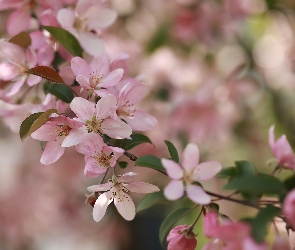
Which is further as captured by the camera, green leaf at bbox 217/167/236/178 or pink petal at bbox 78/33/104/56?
pink petal at bbox 78/33/104/56

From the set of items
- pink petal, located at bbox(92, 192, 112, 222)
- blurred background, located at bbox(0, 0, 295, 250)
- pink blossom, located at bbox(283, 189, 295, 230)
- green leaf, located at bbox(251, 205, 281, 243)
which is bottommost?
blurred background, located at bbox(0, 0, 295, 250)

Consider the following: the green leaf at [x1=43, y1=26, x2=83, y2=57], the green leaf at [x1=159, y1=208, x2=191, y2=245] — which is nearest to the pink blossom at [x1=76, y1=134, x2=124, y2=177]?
the green leaf at [x1=159, y1=208, x2=191, y2=245]

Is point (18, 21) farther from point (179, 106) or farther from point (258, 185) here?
point (179, 106)

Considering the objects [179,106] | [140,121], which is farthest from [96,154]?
[179,106]

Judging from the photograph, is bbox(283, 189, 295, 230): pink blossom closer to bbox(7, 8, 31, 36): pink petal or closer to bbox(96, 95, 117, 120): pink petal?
bbox(96, 95, 117, 120): pink petal

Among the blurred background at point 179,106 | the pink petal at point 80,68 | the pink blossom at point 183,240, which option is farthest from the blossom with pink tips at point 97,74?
the blurred background at point 179,106

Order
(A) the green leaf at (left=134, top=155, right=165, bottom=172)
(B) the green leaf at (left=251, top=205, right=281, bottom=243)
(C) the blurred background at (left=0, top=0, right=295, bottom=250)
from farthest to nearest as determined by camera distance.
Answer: (C) the blurred background at (left=0, top=0, right=295, bottom=250) < (A) the green leaf at (left=134, top=155, right=165, bottom=172) < (B) the green leaf at (left=251, top=205, right=281, bottom=243)

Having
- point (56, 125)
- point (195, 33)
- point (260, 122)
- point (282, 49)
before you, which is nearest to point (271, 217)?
point (56, 125)
